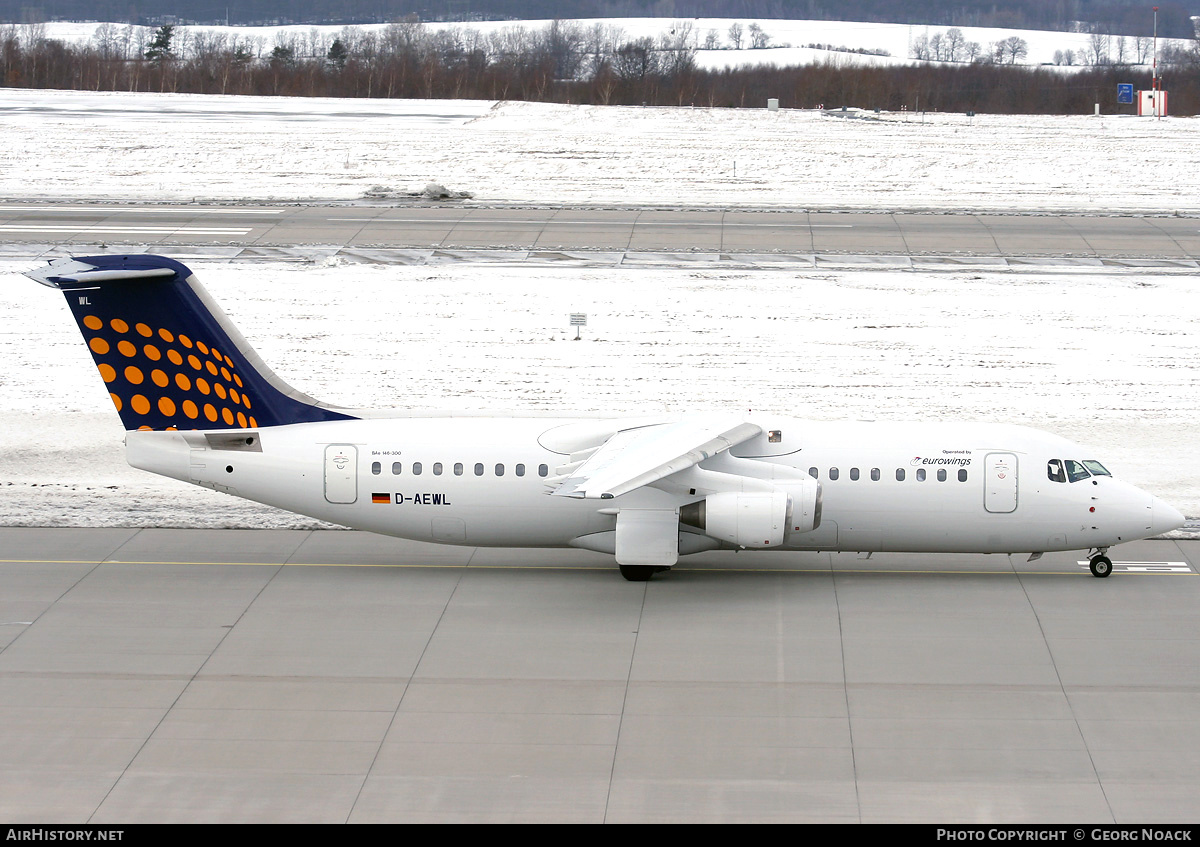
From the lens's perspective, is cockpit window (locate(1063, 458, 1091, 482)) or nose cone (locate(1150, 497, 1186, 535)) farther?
cockpit window (locate(1063, 458, 1091, 482))

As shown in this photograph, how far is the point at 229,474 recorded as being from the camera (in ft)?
78.4

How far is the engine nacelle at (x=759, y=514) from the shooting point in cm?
2269

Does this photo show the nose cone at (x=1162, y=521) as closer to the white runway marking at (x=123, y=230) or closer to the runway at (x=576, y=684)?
the runway at (x=576, y=684)

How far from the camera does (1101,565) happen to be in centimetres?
2438

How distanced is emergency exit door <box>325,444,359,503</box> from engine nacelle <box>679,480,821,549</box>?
589 cm

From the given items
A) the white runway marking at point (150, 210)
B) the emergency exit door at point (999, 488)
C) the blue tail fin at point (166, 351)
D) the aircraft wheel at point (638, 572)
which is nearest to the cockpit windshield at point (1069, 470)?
the emergency exit door at point (999, 488)

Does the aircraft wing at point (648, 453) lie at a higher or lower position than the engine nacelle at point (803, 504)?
higher

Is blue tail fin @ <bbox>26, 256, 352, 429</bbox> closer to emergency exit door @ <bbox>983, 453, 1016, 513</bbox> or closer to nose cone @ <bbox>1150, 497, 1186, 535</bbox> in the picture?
emergency exit door @ <bbox>983, 453, 1016, 513</bbox>

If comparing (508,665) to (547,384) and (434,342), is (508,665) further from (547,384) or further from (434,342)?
(434,342)

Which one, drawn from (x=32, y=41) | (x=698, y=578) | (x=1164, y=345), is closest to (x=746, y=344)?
(x=1164, y=345)

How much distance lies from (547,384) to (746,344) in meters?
6.53

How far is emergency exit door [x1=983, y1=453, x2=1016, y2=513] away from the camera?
77.9 ft

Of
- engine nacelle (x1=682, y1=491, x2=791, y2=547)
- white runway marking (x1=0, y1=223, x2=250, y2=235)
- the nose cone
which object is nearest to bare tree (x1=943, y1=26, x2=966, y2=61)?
white runway marking (x1=0, y1=223, x2=250, y2=235)

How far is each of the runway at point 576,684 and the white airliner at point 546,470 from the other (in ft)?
3.13
